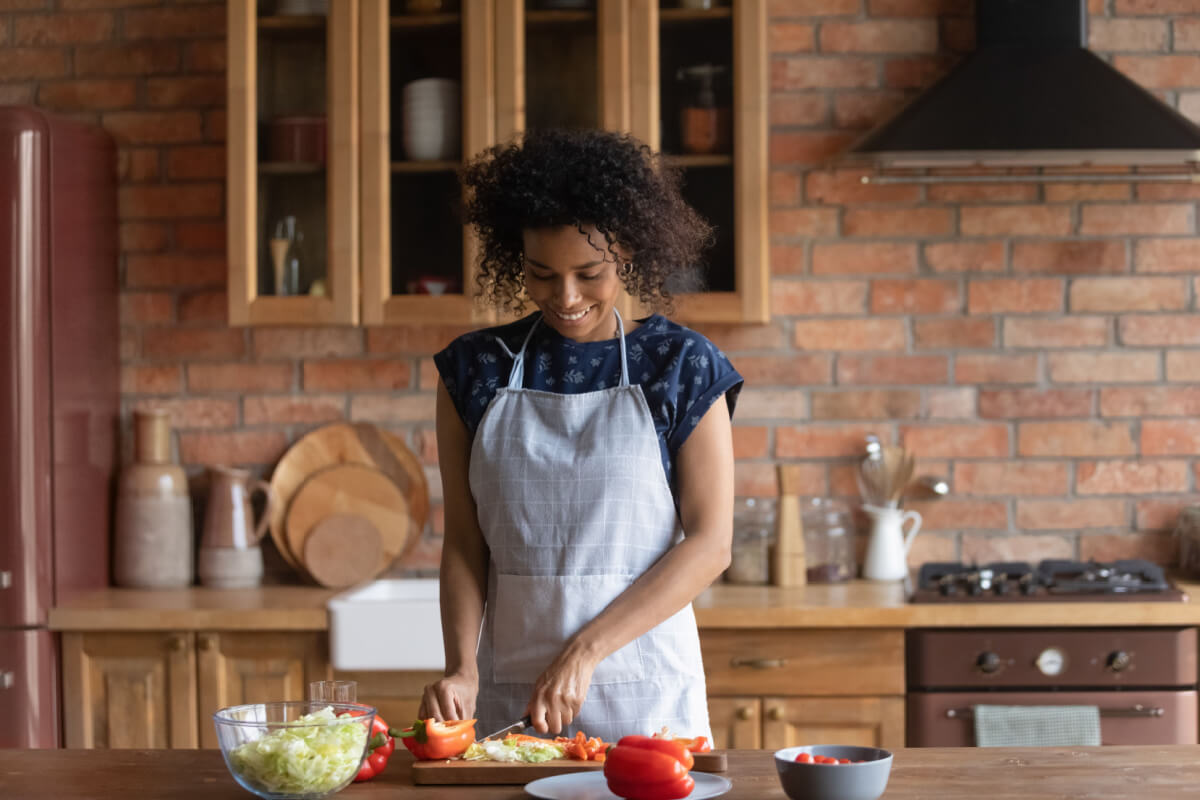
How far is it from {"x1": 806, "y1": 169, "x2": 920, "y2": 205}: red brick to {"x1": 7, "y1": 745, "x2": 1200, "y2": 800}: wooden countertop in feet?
5.70

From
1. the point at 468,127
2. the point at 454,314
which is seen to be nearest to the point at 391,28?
the point at 468,127

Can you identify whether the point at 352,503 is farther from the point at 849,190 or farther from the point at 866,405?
the point at 849,190

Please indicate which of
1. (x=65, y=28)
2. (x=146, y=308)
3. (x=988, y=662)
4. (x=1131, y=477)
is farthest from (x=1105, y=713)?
(x=65, y=28)

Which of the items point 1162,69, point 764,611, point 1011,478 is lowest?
point 764,611

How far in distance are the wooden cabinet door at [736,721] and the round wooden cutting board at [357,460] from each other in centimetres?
90

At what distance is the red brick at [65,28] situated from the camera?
3182mm

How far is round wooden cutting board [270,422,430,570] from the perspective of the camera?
10.3ft

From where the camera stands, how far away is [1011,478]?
10.1ft

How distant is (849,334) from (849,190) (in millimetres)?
328

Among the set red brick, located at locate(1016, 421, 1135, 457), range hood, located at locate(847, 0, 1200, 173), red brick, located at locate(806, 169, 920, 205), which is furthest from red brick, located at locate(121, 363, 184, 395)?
red brick, located at locate(1016, 421, 1135, 457)

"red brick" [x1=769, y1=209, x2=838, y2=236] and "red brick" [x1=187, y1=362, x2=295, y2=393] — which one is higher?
"red brick" [x1=769, y1=209, x2=838, y2=236]

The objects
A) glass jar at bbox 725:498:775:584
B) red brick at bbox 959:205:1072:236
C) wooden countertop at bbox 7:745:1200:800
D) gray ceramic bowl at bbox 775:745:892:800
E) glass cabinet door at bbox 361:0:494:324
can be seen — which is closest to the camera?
gray ceramic bowl at bbox 775:745:892:800

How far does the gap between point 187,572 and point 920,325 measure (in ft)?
5.76

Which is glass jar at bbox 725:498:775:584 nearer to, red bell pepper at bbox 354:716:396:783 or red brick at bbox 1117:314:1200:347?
red brick at bbox 1117:314:1200:347
